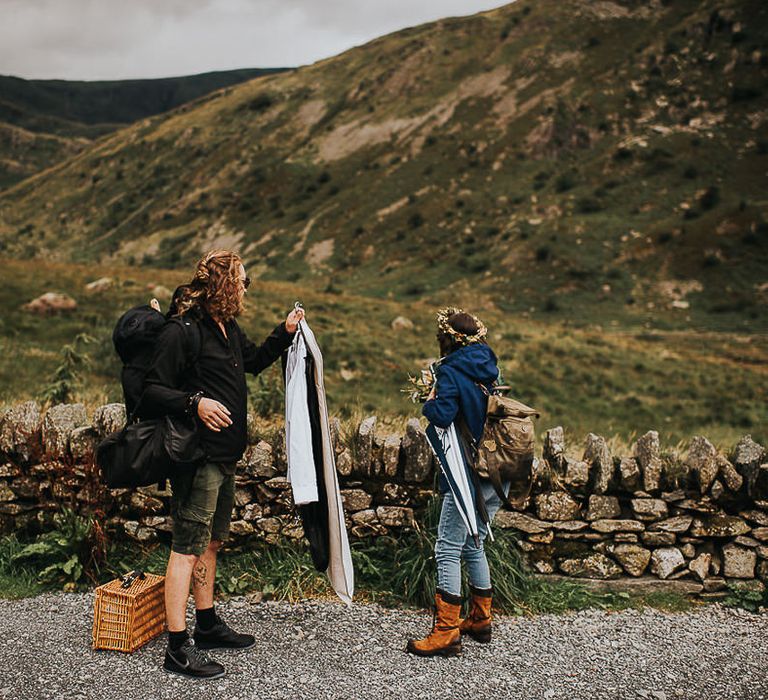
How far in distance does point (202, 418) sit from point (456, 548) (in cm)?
189

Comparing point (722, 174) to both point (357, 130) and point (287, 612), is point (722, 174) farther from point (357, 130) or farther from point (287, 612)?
point (287, 612)

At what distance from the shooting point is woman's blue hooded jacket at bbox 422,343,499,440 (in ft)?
14.6

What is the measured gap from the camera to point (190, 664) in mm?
4152

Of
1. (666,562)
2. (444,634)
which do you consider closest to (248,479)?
(444,634)

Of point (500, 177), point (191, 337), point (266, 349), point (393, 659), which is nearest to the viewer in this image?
point (191, 337)

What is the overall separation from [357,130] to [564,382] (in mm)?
60746

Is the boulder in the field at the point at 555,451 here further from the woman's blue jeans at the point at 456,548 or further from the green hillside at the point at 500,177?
the green hillside at the point at 500,177

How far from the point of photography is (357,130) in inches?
2928

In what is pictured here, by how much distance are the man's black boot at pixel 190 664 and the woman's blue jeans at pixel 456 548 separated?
152cm

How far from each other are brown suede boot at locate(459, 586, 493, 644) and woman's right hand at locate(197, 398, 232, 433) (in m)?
2.11

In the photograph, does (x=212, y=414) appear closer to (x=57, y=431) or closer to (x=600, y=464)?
(x=57, y=431)

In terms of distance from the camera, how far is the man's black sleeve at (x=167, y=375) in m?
4.07

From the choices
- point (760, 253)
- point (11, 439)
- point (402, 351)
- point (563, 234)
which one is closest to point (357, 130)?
point (563, 234)

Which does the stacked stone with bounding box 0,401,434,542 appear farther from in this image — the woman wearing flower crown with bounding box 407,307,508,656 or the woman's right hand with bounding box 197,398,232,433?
the woman's right hand with bounding box 197,398,232,433
